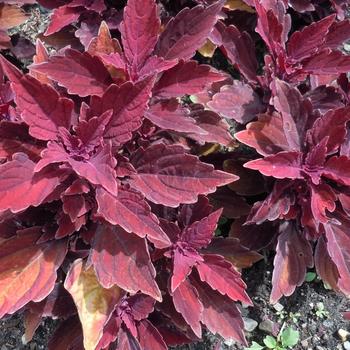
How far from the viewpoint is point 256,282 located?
6.07ft

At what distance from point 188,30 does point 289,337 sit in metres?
0.92

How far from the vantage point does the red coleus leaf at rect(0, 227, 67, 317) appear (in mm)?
1312

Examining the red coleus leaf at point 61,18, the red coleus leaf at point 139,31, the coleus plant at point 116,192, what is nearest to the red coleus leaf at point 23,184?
the coleus plant at point 116,192

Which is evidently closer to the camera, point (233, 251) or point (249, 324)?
point (233, 251)

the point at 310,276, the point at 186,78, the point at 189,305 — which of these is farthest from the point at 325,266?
the point at 186,78

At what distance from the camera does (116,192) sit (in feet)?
3.78

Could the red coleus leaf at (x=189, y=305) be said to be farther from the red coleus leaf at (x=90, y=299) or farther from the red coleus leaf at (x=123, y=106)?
the red coleus leaf at (x=123, y=106)

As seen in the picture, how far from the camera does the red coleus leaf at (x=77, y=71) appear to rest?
1322 mm

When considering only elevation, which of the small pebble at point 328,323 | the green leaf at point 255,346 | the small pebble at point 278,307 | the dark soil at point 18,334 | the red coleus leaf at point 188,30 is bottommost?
the small pebble at point 328,323

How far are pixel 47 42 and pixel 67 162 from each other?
0.84 m

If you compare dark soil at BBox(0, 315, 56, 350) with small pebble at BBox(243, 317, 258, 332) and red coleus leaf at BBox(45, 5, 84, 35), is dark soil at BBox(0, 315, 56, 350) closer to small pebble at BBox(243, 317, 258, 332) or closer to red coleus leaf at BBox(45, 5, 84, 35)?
small pebble at BBox(243, 317, 258, 332)

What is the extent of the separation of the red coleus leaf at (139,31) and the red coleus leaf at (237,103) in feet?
1.00

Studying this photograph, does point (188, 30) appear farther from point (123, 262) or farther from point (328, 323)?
point (328, 323)

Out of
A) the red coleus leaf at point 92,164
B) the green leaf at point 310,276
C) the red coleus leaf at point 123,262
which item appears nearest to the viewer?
the red coleus leaf at point 92,164
